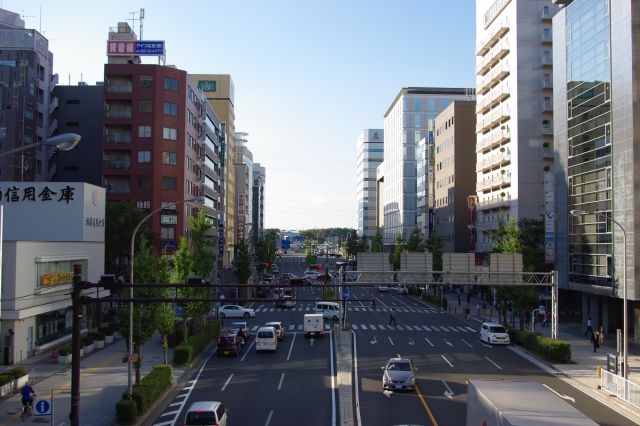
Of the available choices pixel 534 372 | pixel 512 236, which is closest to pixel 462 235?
pixel 512 236

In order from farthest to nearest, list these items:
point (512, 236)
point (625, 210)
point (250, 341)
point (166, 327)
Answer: point (512, 236), point (250, 341), point (625, 210), point (166, 327)

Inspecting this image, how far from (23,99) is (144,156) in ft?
85.2

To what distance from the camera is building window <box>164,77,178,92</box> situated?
74.7m

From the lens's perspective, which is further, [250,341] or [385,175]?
[385,175]

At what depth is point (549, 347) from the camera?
40531mm

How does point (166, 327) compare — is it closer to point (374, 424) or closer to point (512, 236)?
point (374, 424)

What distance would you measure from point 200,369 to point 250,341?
12276 mm

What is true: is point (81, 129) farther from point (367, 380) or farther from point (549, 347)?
point (549, 347)

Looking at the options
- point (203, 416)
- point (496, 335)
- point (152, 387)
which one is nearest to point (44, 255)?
point (152, 387)

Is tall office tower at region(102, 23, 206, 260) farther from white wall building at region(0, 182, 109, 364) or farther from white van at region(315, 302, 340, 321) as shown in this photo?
white wall building at region(0, 182, 109, 364)

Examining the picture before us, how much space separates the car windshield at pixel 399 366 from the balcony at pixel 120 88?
180 ft

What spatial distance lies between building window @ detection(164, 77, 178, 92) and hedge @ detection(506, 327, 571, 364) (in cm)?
5069

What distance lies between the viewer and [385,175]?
17400 centimetres

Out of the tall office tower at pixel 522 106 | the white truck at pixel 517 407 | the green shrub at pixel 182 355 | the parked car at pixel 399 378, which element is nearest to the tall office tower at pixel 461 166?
the tall office tower at pixel 522 106
